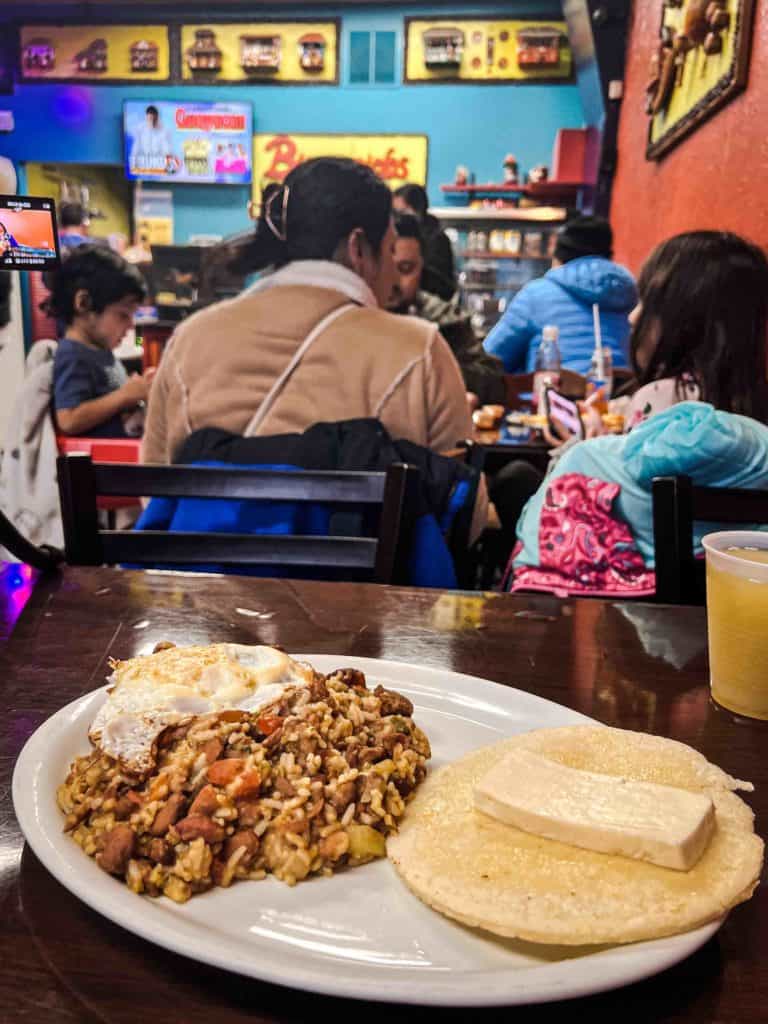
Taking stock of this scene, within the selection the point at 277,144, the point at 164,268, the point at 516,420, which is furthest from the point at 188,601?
the point at 277,144

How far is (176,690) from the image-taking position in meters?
0.72

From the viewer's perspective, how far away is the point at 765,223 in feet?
9.41

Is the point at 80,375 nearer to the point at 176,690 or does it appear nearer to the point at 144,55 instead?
the point at 176,690

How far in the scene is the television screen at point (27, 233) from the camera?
1.16 metres

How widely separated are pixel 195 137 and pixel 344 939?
346 inches

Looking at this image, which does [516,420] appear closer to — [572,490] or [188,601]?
[572,490]

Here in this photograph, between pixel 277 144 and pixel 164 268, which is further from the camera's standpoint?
pixel 277 144

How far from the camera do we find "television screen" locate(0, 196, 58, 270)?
3.82 ft

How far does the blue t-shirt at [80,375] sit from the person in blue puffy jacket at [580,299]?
6.88 feet

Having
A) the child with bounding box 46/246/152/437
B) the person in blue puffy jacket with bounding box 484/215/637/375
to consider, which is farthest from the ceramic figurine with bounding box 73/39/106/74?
the child with bounding box 46/246/152/437

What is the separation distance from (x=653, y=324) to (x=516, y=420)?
0.87 meters

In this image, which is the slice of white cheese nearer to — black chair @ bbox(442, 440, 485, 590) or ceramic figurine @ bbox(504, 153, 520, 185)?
black chair @ bbox(442, 440, 485, 590)

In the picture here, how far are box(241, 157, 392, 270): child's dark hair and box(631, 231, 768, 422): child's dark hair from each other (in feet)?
2.95

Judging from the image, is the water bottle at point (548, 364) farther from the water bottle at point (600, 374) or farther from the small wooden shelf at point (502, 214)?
the small wooden shelf at point (502, 214)
